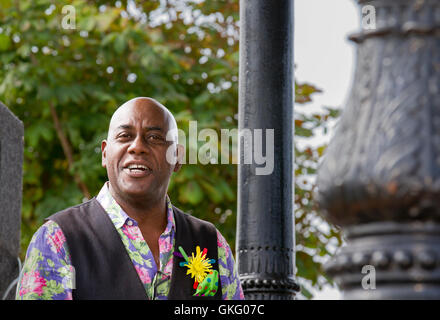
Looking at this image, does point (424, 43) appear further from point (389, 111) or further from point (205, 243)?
point (205, 243)

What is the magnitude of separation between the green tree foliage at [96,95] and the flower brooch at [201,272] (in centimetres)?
427

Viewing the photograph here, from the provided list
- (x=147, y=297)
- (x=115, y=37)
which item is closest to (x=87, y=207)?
(x=147, y=297)

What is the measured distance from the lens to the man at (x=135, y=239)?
121 inches

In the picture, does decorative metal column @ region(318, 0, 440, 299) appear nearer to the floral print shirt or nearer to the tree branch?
the floral print shirt

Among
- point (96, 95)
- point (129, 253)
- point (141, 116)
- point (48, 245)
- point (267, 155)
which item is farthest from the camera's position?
point (96, 95)

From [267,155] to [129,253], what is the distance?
101 centimetres

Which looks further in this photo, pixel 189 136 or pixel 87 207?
pixel 189 136

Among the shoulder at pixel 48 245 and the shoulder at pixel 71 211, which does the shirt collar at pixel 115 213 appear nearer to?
the shoulder at pixel 71 211

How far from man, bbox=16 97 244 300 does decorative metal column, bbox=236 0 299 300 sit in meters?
0.37

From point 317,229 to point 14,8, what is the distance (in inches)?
154

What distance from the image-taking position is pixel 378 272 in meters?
1.53

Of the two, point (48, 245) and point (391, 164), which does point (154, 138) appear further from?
point (391, 164)

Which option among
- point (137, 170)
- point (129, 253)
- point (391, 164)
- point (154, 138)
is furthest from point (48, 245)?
point (391, 164)

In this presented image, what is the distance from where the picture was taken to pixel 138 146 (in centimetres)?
327
